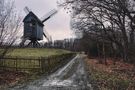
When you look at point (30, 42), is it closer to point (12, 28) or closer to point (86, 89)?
point (12, 28)

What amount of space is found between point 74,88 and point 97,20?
3036 centimetres

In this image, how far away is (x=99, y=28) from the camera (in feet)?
160

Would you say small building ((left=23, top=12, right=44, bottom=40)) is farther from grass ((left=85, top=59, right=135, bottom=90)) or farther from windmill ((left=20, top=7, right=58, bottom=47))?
grass ((left=85, top=59, right=135, bottom=90))

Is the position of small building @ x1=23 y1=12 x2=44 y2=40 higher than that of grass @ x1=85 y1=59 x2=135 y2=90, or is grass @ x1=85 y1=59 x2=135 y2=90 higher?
small building @ x1=23 y1=12 x2=44 y2=40

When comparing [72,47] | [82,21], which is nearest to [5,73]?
[82,21]

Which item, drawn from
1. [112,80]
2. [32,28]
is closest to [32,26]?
[32,28]

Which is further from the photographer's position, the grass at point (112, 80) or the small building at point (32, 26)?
the small building at point (32, 26)

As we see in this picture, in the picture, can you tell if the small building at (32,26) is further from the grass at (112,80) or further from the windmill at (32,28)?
the grass at (112,80)

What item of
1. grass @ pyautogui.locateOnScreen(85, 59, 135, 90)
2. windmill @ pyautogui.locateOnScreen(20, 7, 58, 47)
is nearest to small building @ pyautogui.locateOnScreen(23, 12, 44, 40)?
windmill @ pyautogui.locateOnScreen(20, 7, 58, 47)

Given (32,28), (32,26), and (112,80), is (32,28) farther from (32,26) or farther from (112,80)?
(112,80)

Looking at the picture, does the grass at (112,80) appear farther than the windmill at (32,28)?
No

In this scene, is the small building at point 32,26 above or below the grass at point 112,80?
above

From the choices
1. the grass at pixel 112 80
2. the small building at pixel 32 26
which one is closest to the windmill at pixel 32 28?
the small building at pixel 32 26

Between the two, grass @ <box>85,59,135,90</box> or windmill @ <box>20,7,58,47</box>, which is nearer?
grass @ <box>85,59,135,90</box>
